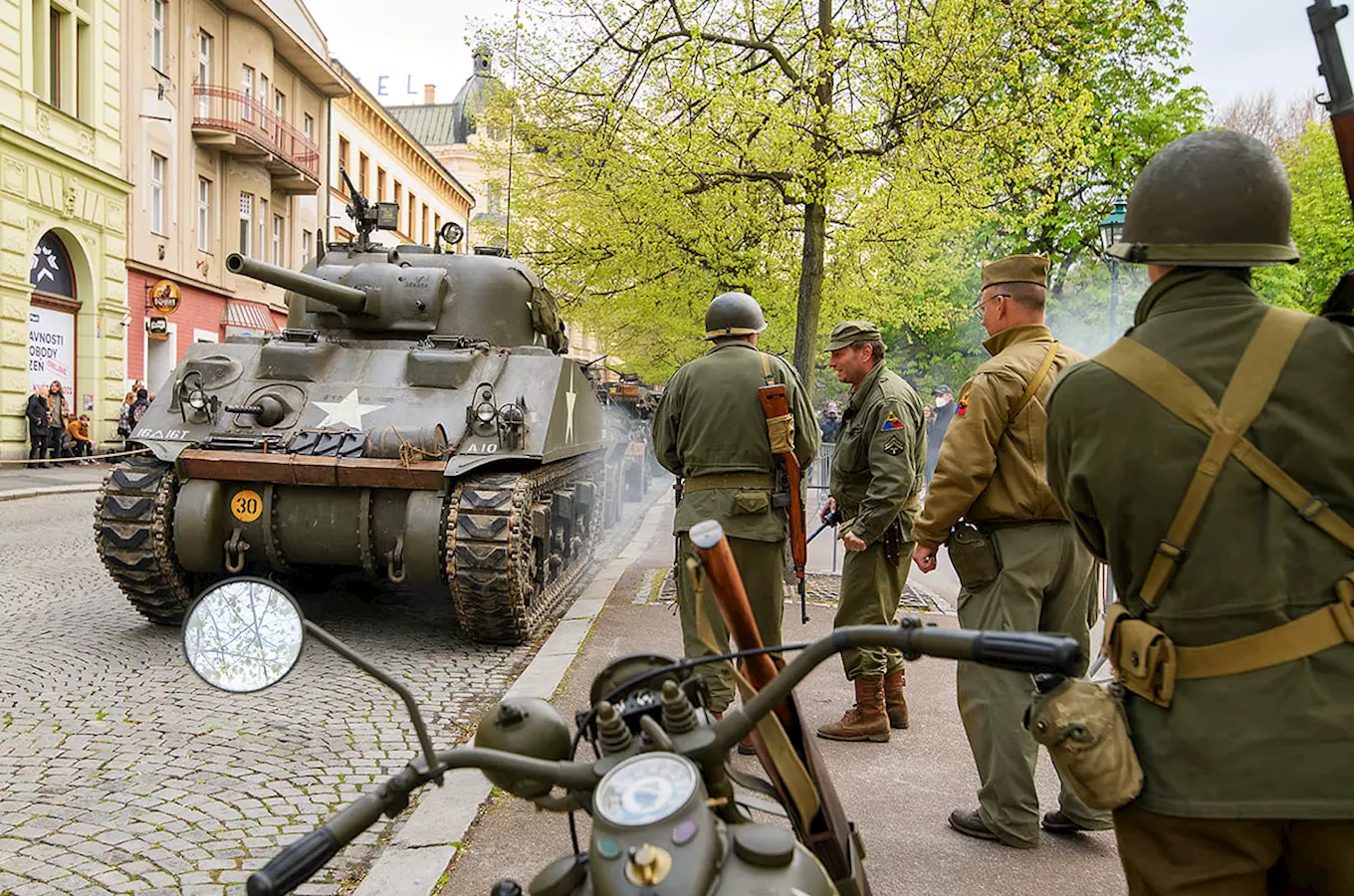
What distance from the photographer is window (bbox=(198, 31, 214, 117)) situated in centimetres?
2686

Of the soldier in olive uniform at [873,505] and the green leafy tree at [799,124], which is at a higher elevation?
the green leafy tree at [799,124]

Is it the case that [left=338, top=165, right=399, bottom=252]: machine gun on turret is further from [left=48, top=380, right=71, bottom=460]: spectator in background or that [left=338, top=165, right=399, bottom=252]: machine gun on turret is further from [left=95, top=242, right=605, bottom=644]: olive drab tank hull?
[left=48, top=380, right=71, bottom=460]: spectator in background

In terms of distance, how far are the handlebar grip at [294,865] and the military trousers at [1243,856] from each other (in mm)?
1426

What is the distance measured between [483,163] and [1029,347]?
1173cm

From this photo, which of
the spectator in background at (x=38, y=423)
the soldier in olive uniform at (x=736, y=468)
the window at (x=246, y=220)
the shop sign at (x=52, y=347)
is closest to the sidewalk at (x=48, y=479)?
the spectator in background at (x=38, y=423)

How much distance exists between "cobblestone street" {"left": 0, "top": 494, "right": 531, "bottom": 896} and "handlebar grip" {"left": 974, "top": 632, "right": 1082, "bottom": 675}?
283 cm

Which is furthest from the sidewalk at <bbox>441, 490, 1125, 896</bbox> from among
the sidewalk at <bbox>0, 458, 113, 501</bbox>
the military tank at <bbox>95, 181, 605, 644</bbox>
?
the sidewalk at <bbox>0, 458, 113, 501</bbox>

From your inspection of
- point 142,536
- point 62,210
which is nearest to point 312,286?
point 142,536

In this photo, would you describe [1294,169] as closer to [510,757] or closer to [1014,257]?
[1014,257]

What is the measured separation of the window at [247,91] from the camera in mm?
27969

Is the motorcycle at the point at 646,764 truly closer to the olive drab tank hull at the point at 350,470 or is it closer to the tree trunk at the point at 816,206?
the olive drab tank hull at the point at 350,470

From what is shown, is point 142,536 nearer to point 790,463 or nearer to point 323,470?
point 323,470

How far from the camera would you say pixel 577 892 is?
1.79 meters

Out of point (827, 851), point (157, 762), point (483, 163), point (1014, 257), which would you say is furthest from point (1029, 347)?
point (483, 163)
